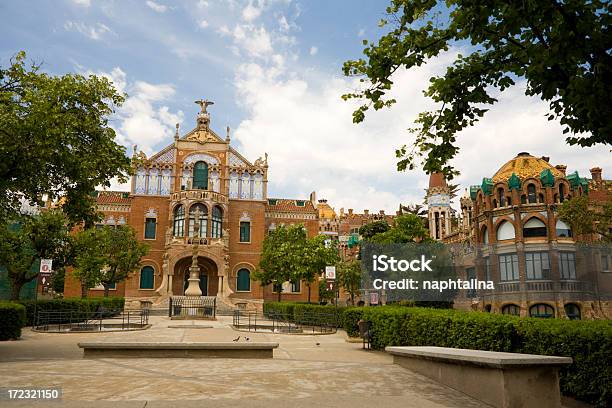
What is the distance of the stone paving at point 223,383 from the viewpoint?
6562 mm

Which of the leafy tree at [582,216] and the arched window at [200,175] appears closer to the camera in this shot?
the leafy tree at [582,216]

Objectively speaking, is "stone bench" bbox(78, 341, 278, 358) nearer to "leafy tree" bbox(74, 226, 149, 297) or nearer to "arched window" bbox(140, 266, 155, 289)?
"leafy tree" bbox(74, 226, 149, 297)

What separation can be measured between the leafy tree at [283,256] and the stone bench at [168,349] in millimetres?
26627

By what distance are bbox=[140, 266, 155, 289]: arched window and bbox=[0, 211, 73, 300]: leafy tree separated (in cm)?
1902

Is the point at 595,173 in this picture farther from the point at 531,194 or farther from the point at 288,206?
the point at 288,206

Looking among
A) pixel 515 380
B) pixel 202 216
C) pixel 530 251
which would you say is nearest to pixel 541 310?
pixel 530 251

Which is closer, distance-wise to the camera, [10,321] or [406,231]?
[10,321]

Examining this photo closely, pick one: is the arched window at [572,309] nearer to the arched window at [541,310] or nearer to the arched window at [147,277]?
the arched window at [541,310]

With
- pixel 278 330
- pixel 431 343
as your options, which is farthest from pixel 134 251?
pixel 431 343

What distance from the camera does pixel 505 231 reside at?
41.6 m

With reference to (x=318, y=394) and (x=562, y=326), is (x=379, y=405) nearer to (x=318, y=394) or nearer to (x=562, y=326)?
(x=318, y=394)

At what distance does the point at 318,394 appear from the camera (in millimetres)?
7203

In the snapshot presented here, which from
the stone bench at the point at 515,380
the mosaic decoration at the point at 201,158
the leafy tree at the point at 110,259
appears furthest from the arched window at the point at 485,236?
the stone bench at the point at 515,380

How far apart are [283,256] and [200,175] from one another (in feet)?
52.5
